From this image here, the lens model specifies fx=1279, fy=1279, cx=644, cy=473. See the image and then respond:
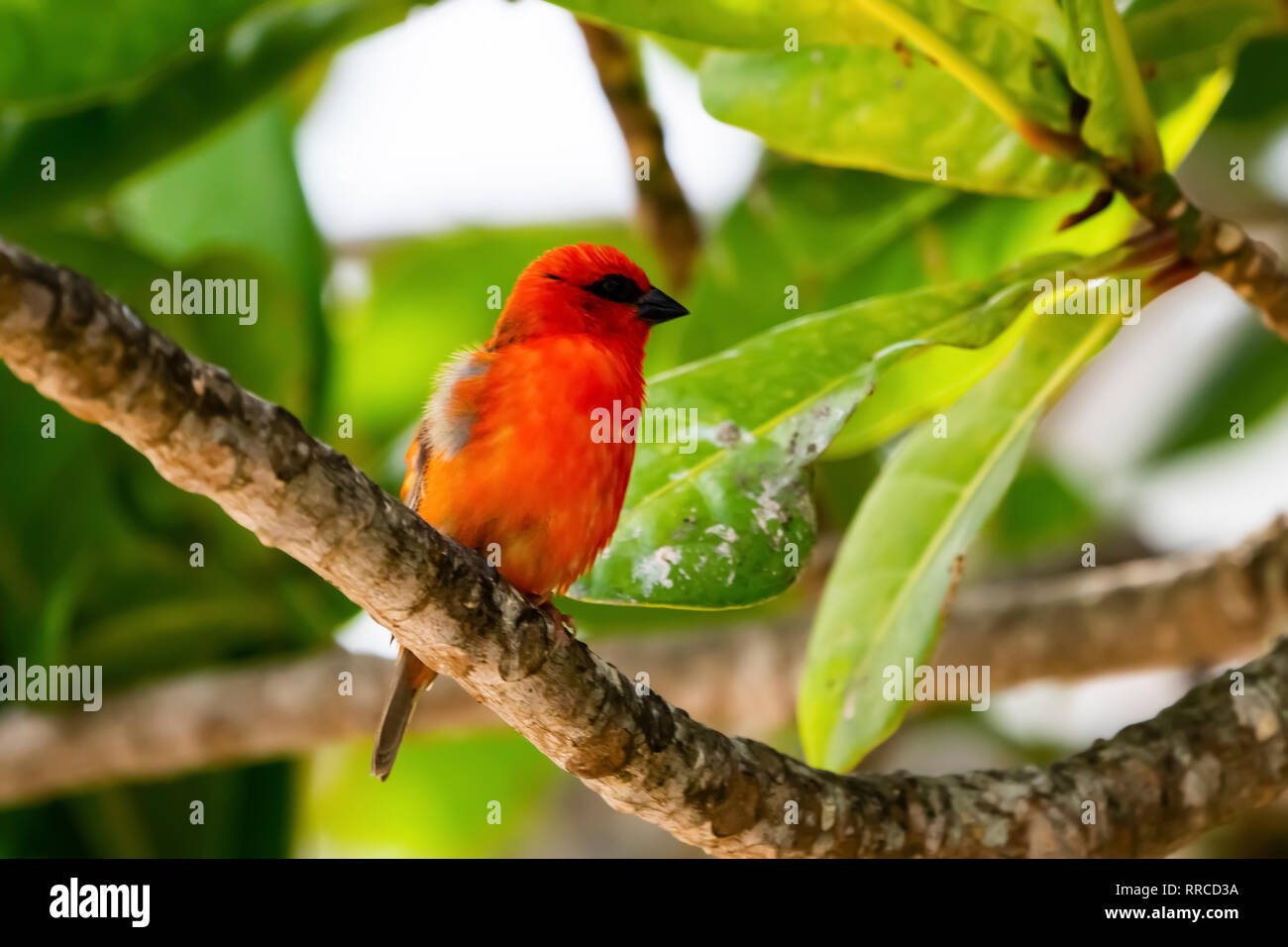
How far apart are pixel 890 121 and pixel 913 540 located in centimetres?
75

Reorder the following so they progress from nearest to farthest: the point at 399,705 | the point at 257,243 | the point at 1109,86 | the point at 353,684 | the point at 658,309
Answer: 1. the point at 1109,86
2. the point at 399,705
3. the point at 658,309
4. the point at 353,684
5. the point at 257,243

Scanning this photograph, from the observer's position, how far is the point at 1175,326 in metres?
5.29

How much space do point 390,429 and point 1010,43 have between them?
2.60 m

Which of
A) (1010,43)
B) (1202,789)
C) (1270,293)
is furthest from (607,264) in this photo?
(1202,789)

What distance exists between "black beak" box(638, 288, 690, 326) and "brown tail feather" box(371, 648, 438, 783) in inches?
37.7

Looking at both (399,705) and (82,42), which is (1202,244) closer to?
(399,705)

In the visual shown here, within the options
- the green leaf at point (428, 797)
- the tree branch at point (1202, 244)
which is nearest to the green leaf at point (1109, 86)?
the tree branch at point (1202, 244)

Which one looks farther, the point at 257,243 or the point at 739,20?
the point at 257,243

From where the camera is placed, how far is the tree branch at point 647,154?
326cm

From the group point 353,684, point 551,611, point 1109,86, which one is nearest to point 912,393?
point 1109,86

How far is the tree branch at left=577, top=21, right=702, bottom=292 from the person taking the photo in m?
3.26

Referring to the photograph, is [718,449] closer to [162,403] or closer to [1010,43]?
[1010,43]

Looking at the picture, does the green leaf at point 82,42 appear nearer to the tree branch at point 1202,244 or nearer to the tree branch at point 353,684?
the tree branch at point 353,684

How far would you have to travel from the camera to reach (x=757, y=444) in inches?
83.7
